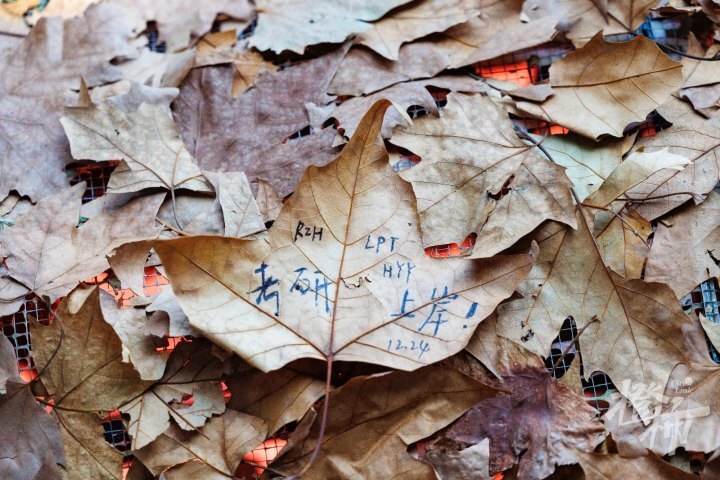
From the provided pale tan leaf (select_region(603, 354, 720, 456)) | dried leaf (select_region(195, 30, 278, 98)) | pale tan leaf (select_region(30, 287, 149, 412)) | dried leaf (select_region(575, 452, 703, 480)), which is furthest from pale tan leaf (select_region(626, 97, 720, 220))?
pale tan leaf (select_region(30, 287, 149, 412))

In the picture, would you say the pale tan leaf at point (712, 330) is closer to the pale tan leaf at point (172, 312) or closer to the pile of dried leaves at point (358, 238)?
the pile of dried leaves at point (358, 238)

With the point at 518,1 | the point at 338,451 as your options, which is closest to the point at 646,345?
the point at 338,451

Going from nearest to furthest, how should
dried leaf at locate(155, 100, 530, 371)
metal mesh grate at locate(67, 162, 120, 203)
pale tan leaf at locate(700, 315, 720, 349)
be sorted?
1. dried leaf at locate(155, 100, 530, 371)
2. pale tan leaf at locate(700, 315, 720, 349)
3. metal mesh grate at locate(67, 162, 120, 203)

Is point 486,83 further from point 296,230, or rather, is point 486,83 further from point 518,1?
point 296,230

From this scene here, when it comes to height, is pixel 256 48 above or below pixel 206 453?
above

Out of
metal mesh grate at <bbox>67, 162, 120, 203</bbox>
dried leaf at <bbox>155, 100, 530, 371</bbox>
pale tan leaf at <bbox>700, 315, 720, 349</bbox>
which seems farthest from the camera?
metal mesh grate at <bbox>67, 162, 120, 203</bbox>

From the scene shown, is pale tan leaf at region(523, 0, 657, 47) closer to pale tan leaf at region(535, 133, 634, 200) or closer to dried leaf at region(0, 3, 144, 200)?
pale tan leaf at region(535, 133, 634, 200)

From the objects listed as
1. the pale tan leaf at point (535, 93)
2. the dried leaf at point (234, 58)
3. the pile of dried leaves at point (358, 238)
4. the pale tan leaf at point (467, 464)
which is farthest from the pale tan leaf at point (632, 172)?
the dried leaf at point (234, 58)
